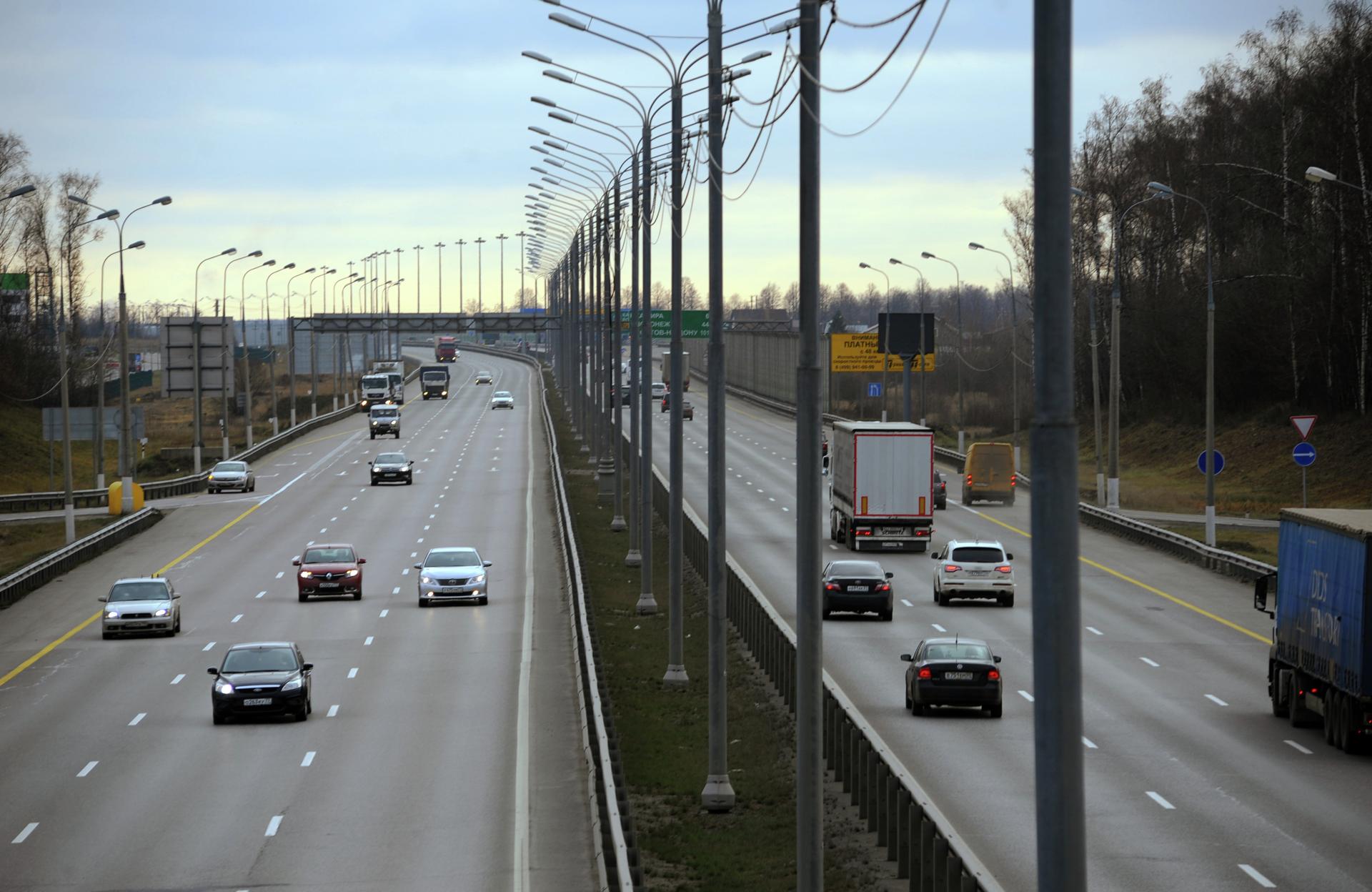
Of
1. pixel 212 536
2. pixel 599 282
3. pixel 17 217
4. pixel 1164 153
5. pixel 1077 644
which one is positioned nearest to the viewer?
pixel 1077 644

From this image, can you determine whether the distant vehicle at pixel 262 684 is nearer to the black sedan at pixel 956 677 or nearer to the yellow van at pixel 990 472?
the black sedan at pixel 956 677

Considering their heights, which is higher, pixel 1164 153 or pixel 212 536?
pixel 1164 153

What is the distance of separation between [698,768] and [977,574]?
17.5 meters

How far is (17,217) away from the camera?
113000 mm

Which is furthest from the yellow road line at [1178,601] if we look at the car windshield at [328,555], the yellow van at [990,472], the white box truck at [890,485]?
the car windshield at [328,555]

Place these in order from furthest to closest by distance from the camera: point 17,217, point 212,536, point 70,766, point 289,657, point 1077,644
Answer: point 17,217, point 212,536, point 289,657, point 70,766, point 1077,644

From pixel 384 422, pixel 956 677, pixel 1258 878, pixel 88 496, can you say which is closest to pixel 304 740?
pixel 956 677

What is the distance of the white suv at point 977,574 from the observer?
42094 millimetres

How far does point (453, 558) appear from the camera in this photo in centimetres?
4469

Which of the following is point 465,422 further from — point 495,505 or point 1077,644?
point 1077,644

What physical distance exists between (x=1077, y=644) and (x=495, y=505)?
61.9m

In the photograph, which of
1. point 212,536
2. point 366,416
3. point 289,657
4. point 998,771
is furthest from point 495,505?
point 366,416

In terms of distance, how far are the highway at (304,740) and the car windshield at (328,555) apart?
1.09m

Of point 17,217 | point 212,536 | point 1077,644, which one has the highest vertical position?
point 17,217
